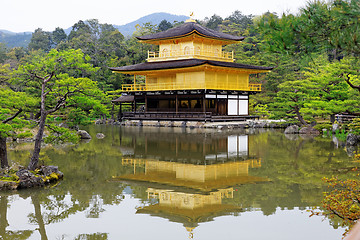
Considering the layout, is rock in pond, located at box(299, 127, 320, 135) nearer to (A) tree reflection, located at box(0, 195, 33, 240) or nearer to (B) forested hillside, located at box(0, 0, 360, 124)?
(B) forested hillside, located at box(0, 0, 360, 124)

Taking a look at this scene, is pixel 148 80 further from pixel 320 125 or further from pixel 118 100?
pixel 320 125

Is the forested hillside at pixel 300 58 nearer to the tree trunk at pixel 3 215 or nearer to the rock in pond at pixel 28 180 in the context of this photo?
the rock in pond at pixel 28 180

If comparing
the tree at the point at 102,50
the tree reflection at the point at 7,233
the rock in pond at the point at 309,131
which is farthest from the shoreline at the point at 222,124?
the tree reflection at the point at 7,233

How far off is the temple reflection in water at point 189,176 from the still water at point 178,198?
0.03m

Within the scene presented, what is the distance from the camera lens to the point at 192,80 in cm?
3472

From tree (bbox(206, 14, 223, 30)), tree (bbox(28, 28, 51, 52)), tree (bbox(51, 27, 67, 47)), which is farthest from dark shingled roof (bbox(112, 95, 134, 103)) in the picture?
tree (bbox(51, 27, 67, 47))

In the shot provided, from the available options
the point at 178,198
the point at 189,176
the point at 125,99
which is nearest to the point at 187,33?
the point at 125,99

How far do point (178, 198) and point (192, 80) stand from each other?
2604 centimetres

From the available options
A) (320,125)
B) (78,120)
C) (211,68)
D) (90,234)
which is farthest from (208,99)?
(90,234)

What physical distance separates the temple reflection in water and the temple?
13948 millimetres

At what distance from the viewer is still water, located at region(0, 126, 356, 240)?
7238mm

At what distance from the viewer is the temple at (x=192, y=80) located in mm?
33781

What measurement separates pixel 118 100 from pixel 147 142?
18.7 m

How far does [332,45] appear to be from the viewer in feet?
17.5
